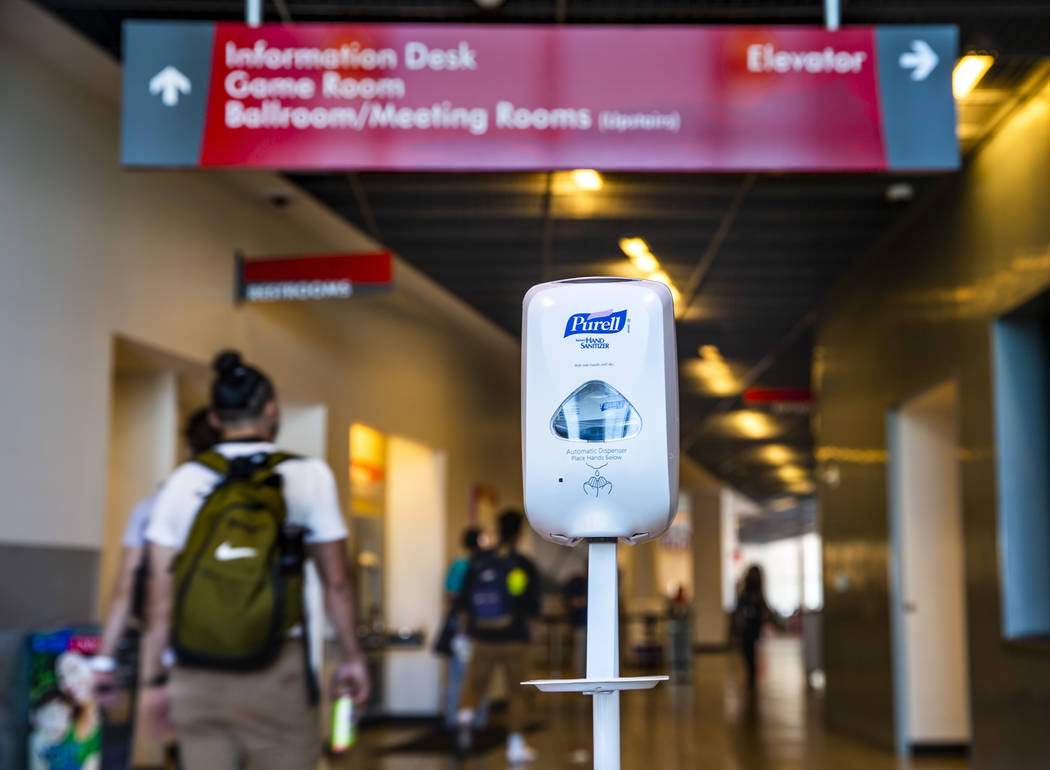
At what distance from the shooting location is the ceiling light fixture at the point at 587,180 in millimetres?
7086

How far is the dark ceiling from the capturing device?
5.05 metres

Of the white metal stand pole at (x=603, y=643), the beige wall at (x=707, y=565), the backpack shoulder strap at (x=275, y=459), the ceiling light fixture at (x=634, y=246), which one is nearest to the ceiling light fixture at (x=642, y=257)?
the ceiling light fixture at (x=634, y=246)

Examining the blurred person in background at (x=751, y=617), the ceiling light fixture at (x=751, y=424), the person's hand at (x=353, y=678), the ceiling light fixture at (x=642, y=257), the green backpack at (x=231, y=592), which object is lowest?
the blurred person in background at (x=751, y=617)

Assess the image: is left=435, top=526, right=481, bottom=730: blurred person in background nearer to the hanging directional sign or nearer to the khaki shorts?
the hanging directional sign

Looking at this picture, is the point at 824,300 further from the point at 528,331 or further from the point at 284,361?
the point at 528,331

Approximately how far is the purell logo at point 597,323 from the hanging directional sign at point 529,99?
2177 millimetres

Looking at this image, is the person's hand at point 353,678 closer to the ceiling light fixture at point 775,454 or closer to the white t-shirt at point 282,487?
the white t-shirt at point 282,487

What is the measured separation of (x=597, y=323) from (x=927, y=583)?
6.93 meters

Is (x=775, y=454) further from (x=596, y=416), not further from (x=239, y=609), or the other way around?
(x=596, y=416)

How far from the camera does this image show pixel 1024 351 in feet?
21.5

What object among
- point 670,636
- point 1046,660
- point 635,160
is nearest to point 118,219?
point 635,160

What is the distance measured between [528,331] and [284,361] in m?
6.09

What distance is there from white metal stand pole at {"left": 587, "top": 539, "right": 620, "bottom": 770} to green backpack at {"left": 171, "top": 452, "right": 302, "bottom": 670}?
0.76 meters

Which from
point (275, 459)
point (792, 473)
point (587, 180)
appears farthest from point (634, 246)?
point (792, 473)
